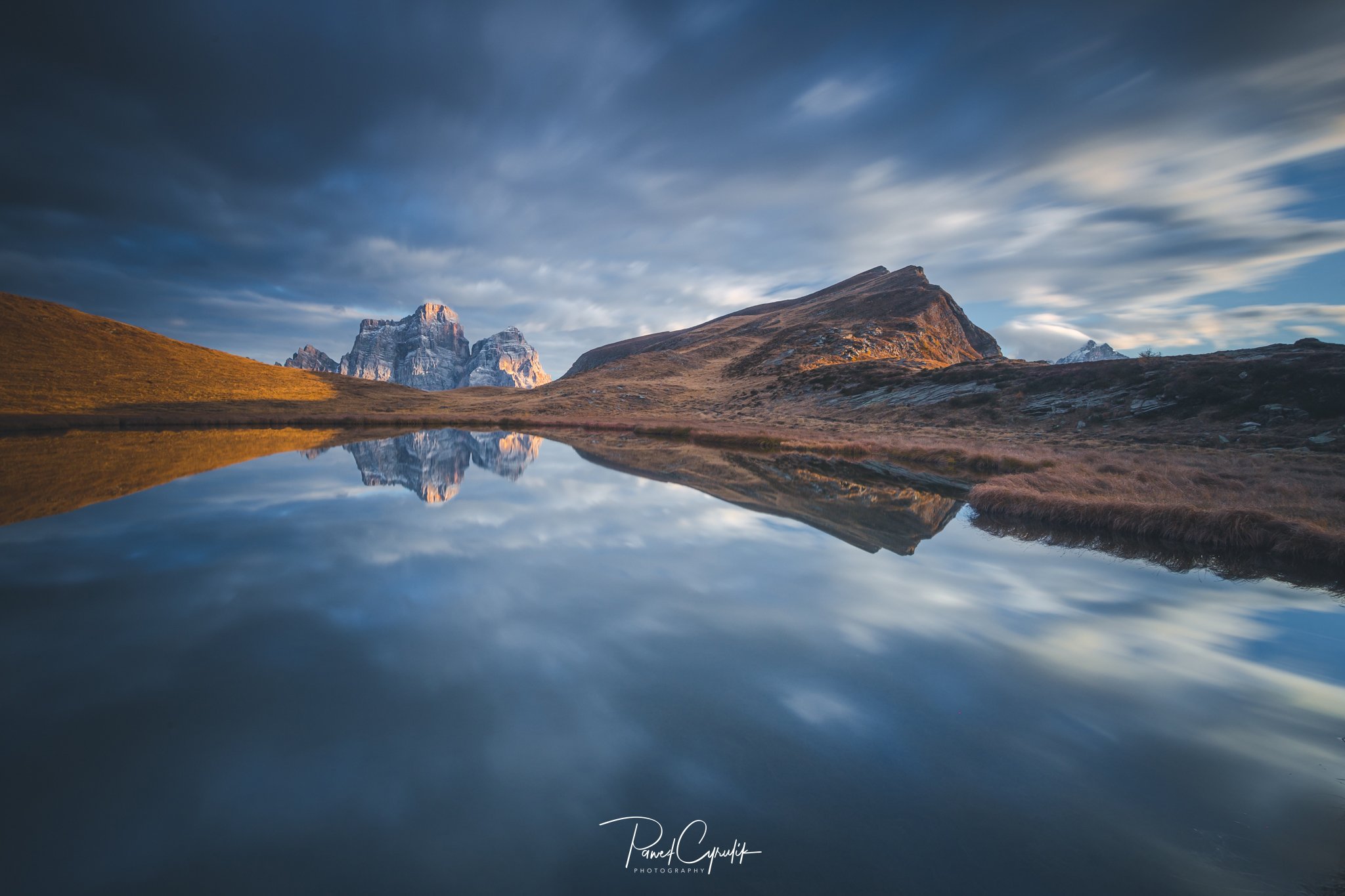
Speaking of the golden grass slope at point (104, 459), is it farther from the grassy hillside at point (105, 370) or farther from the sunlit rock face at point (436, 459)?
the grassy hillside at point (105, 370)

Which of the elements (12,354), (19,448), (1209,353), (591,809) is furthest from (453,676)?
(12,354)

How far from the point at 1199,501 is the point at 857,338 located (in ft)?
294

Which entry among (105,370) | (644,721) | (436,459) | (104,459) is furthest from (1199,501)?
(105,370)

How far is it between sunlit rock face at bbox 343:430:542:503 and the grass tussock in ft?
72.2

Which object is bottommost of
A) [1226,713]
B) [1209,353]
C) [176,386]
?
[1226,713]

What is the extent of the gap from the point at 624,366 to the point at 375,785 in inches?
4908

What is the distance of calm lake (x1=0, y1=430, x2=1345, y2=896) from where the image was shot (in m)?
3.84

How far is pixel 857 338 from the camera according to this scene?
327 ft

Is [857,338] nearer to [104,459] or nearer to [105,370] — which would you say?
[104,459]

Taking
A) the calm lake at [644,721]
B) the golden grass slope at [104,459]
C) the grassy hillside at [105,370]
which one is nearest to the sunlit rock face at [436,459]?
the golden grass slope at [104,459]

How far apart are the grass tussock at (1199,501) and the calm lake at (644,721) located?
2.82 m

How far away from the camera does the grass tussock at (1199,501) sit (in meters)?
13.5

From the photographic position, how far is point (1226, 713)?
21.5ft

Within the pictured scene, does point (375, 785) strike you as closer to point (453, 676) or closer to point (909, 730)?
point (453, 676)
